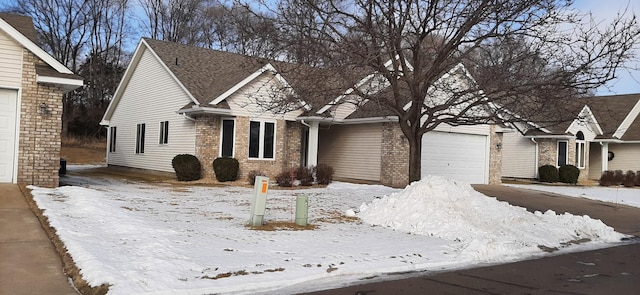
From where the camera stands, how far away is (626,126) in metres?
36.1

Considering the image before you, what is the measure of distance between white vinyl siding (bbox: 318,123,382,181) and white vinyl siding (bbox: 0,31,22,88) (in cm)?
1439

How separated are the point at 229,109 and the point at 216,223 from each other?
11231 mm

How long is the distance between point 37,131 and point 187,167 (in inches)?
277

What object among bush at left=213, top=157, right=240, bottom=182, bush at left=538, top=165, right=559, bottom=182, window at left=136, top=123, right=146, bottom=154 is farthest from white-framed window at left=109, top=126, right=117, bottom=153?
bush at left=538, top=165, right=559, bottom=182

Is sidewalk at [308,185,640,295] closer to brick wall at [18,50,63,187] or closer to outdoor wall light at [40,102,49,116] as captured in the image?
brick wall at [18,50,63,187]

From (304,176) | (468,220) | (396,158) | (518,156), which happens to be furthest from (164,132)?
(518,156)

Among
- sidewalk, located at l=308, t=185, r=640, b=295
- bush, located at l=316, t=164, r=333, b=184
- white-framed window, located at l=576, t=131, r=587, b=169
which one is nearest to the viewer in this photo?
sidewalk, located at l=308, t=185, r=640, b=295

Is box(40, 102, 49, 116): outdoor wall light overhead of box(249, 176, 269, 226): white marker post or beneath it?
overhead

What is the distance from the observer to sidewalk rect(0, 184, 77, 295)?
21.6 feet

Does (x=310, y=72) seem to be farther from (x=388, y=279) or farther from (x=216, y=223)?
(x=388, y=279)

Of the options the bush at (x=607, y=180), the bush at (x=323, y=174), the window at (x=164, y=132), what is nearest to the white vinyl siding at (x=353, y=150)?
the bush at (x=323, y=174)

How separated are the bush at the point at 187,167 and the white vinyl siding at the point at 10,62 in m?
7.66

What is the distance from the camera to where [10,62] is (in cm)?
1509

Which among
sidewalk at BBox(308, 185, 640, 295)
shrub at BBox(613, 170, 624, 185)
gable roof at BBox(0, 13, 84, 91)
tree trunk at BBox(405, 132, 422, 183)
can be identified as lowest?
sidewalk at BBox(308, 185, 640, 295)
